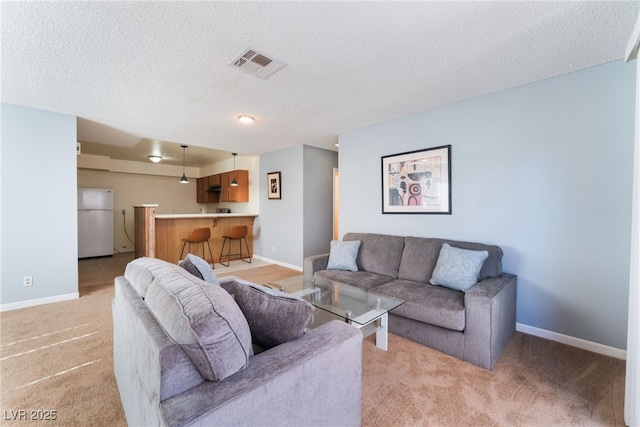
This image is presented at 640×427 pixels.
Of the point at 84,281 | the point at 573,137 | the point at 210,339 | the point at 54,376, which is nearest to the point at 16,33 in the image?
the point at 54,376

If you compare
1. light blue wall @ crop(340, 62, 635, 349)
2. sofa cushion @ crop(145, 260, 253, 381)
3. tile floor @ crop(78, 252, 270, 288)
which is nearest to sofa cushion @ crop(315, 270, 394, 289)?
light blue wall @ crop(340, 62, 635, 349)

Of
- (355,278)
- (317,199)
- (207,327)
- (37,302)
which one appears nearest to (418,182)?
(355,278)

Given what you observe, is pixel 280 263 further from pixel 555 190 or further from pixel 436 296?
pixel 555 190

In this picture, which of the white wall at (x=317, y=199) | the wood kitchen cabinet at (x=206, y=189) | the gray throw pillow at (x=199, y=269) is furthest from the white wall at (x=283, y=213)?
the gray throw pillow at (x=199, y=269)

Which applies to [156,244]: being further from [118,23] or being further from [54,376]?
[118,23]

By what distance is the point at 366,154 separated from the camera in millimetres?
3775

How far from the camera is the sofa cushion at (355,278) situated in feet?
8.87

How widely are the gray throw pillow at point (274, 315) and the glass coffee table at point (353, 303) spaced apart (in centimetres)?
80

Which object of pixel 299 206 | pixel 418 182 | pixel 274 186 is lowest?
pixel 299 206

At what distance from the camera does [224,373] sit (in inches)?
34.5

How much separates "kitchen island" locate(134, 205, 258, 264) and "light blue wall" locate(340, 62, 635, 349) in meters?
4.40

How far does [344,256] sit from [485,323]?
5.32 feet

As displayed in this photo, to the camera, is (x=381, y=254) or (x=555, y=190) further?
(x=381, y=254)

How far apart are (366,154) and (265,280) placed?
2.55 meters
